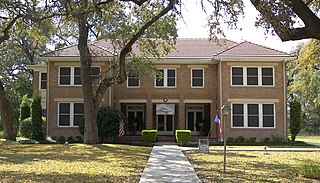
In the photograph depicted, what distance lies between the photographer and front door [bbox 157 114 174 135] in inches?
1310

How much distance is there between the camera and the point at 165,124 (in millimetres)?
33375

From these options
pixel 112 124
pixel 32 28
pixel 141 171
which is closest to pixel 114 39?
pixel 32 28

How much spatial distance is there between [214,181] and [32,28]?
592 inches

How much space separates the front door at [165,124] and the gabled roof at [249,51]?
7.29 metres

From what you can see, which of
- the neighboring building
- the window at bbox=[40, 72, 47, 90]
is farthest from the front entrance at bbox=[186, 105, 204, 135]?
the window at bbox=[40, 72, 47, 90]

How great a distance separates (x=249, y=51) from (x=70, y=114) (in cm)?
1358

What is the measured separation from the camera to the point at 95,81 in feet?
89.8

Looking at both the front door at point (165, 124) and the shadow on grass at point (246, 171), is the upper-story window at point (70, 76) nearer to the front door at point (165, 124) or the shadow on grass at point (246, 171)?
the front door at point (165, 124)

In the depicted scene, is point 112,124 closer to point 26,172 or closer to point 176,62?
point 176,62

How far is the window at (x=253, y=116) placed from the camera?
29.1 metres

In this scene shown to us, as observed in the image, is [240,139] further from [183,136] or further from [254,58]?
[254,58]

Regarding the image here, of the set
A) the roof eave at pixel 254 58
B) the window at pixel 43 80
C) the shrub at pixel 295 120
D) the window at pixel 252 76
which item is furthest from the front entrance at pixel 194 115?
the window at pixel 43 80

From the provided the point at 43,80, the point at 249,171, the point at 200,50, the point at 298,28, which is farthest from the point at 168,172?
the point at 43,80

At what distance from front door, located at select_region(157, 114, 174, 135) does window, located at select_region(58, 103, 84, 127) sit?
21.4ft
